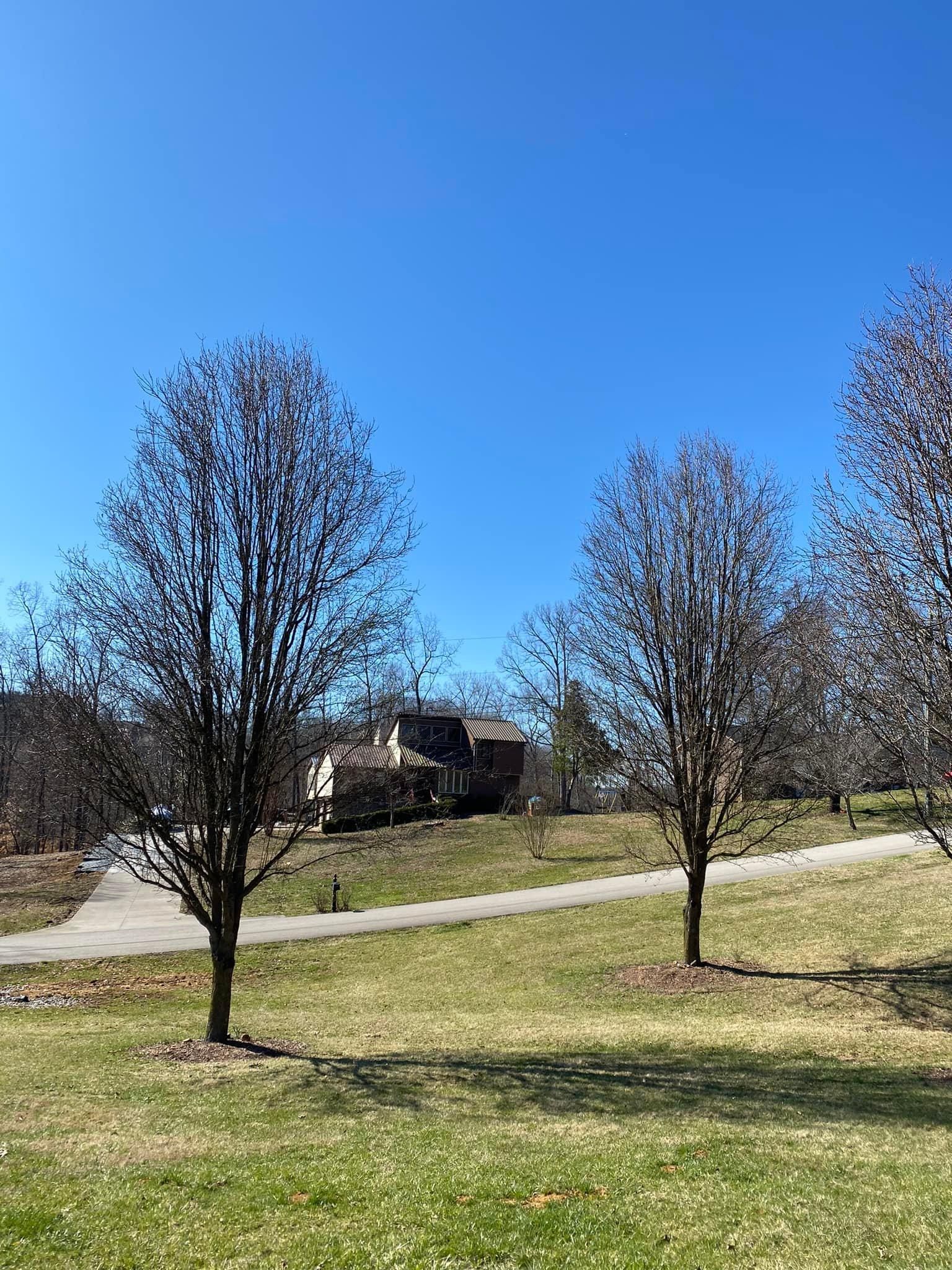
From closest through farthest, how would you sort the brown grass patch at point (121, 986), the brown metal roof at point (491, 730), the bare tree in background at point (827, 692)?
the bare tree in background at point (827, 692), the brown grass patch at point (121, 986), the brown metal roof at point (491, 730)

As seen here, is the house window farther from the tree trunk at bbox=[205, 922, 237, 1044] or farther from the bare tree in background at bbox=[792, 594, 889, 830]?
the tree trunk at bbox=[205, 922, 237, 1044]

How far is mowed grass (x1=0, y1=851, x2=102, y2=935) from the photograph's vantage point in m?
22.7

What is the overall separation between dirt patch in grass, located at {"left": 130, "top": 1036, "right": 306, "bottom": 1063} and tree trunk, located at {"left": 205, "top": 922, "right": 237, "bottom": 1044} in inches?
5.6

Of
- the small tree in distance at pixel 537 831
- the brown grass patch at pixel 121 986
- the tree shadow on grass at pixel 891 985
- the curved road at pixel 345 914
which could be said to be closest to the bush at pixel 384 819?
the small tree in distance at pixel 537 831

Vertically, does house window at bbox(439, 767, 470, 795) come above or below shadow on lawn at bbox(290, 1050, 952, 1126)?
above

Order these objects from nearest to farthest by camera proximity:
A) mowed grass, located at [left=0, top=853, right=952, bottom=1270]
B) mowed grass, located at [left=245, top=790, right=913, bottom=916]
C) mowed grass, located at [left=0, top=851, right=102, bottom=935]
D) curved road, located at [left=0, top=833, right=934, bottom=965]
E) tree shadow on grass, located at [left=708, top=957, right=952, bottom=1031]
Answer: mowed grass, located at [left=0, top=853, right=952, bottom=1270]
tree shadow on grass, located at [left=708, top=957, right=952, bottom=1031]
curved road, located at [left=0, top=833, right=934, bottom=965]
mowed grass, located at [left=0, top=851, right=102, bottom=935]
mowed grass, located at [left=245, top=790, right=913, bottom=916]

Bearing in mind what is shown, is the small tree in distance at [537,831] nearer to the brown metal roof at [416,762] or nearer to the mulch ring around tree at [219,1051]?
the brown metal roof at [416,762]

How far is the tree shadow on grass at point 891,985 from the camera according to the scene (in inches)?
429

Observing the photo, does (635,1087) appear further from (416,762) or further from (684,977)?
(416,762)

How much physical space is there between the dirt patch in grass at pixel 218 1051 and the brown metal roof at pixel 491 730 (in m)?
36.2

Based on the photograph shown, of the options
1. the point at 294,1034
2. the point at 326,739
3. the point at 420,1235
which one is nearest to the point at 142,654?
the point at 326,739

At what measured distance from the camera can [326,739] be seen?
32.9ft

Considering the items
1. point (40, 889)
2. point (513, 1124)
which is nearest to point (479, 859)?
point (40, 889)

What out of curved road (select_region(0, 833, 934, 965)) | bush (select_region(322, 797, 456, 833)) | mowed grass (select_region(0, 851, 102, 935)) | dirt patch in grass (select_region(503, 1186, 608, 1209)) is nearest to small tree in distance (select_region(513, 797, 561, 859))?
bush (select_region(322, 797, 456, 833))
